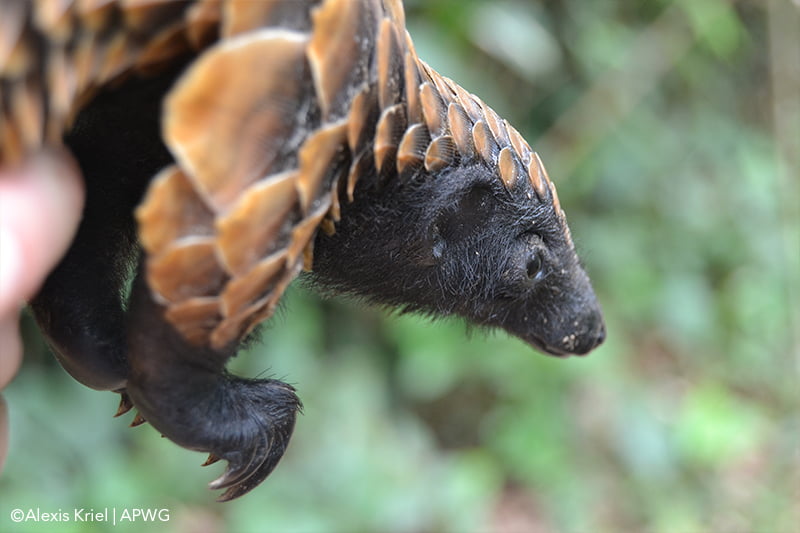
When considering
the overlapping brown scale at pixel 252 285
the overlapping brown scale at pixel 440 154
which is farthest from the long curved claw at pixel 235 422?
the overlapping brown scale at pixel 440 154

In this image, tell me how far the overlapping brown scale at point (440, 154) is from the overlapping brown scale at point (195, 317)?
348 millimetres

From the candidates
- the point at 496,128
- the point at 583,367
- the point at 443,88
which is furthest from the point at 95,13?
the point at 583,367

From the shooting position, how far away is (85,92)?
31.8 inches

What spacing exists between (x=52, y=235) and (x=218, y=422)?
289mm

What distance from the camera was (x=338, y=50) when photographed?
2.77ft

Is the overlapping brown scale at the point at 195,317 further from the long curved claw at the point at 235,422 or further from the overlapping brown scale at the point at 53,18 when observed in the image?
the overlapping brown scale at the point at 53,18

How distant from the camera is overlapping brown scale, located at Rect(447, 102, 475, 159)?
A: 3.46ft

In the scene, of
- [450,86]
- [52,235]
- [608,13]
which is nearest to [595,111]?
[608,13]

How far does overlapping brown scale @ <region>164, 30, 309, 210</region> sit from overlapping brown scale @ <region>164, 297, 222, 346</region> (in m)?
0.11

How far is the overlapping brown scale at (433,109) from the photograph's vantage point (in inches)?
39.8

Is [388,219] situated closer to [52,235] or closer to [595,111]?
[52,235]

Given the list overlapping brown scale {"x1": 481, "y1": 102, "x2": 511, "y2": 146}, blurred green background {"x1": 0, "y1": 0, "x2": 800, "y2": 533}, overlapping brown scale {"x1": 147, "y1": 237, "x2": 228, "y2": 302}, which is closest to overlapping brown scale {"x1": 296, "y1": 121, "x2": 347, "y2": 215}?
overlapping brown scale {"x1": 147, "y1": 237, "x2": 228, "y2": 302}

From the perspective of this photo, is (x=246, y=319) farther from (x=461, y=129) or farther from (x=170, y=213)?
(x=461, y=129)

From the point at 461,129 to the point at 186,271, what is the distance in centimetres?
44
